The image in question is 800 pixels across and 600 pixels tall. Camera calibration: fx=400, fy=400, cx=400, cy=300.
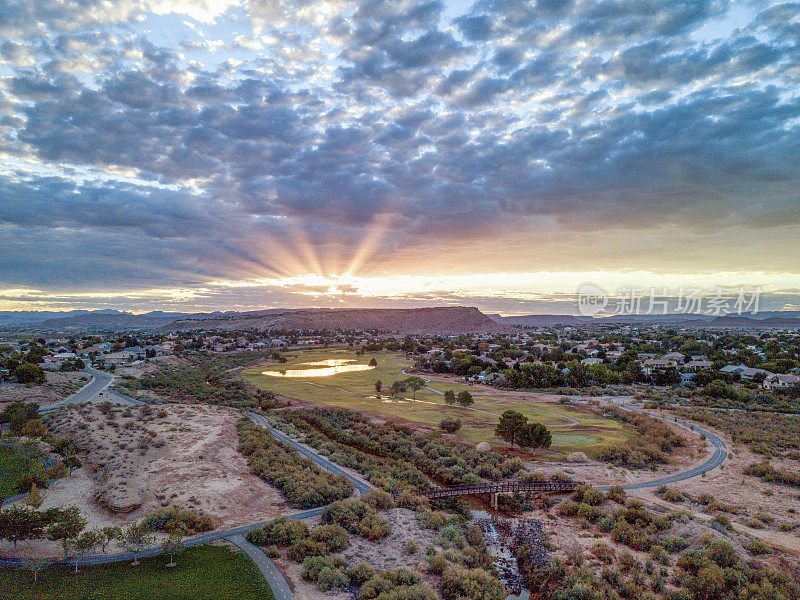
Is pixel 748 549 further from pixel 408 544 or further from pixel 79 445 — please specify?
pixel 79 445

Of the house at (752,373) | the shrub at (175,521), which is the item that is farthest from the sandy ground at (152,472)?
the house at (752,373)

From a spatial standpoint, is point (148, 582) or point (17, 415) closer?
point (148, 582)

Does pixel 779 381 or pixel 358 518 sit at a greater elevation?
pixel 358 518

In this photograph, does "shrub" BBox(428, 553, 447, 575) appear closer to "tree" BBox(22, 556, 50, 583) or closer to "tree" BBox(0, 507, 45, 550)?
"tree" BBox(22, 556, 50, 583)

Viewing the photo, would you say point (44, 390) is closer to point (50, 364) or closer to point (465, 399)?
point (50, 364)

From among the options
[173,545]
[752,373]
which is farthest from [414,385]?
[752,373]

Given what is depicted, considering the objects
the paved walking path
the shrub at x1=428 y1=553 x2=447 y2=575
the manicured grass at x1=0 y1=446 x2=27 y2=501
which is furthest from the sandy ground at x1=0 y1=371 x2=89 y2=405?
the shrub at x1=428 y1=553 x2=447 y2=575
